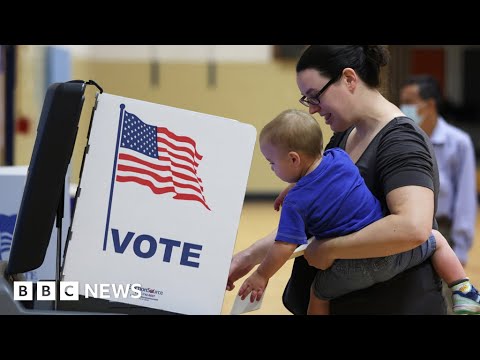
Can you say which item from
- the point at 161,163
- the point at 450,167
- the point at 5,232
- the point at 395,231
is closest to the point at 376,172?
the point at 395,231

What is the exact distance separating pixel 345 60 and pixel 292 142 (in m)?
0.26

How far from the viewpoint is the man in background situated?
5.52 m

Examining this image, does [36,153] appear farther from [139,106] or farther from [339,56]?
[339,56]

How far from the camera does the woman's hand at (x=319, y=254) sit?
1758mm

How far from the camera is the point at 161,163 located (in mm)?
1602

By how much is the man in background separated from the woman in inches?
146

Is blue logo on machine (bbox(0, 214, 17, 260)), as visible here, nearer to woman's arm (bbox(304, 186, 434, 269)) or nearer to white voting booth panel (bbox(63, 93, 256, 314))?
white voting booth panel (bbox(63, 93, 256, 314))

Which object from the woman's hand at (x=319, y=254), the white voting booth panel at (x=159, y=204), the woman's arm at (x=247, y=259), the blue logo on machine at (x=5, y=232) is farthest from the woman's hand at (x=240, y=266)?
Result: the blue logo on machine at (x=5, y=232)

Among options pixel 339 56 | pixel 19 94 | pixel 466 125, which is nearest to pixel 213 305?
pixel 339 56

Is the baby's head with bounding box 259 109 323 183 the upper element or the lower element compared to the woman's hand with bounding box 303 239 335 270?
upper

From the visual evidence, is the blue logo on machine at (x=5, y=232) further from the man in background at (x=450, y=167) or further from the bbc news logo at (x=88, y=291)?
the man in background at (x=450, y=167)

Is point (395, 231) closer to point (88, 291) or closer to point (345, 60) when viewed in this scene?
point (345, 60)

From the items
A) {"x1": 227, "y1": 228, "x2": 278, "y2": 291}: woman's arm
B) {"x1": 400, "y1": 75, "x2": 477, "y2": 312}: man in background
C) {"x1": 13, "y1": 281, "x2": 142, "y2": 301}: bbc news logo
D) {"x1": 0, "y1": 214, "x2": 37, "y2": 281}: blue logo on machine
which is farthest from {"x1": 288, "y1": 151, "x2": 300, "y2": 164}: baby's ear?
{"x1": 400, "y1": 75, "x2": 477, "y2": 312}: man in background

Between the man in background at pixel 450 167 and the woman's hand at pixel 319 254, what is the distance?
3.87 meters
